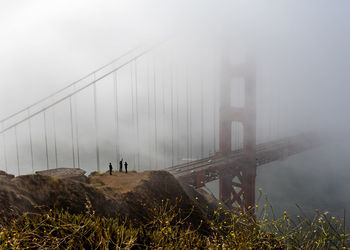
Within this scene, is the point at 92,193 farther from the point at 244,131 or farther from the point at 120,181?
the point at 244,131

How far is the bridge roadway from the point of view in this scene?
2344 cm

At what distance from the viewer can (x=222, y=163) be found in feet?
88.6

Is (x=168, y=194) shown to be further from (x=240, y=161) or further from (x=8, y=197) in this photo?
(x=240, y=161)

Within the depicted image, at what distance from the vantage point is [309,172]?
7806 centimetres

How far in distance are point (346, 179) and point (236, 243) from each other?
76.9 metres

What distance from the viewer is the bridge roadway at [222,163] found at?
2344 centimetres

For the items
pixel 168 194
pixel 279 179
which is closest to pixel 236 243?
pixel 168 194

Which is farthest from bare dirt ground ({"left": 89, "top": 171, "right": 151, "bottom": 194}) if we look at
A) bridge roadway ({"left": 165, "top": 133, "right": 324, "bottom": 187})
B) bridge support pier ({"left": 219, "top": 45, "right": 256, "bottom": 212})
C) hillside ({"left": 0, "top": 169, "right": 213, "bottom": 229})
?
bridge support pier ({"left": 219, "top": 45, "right": 256, "bottom": 212})

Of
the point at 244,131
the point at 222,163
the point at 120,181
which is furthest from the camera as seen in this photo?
the point at 244,131

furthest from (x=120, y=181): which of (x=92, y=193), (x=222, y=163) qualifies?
(x=222, y=163)

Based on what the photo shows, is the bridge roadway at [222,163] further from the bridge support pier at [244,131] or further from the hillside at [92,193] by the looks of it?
the hillside at [92,193]

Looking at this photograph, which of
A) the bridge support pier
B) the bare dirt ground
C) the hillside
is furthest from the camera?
the bridge support pier

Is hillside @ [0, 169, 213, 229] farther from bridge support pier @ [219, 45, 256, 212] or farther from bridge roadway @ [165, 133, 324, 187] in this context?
bridge support pier @ [219, 45, 256, 212]

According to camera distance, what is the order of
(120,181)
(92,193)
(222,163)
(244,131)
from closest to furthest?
(92,193)
(120,181)
(222,163)
(244,131)
